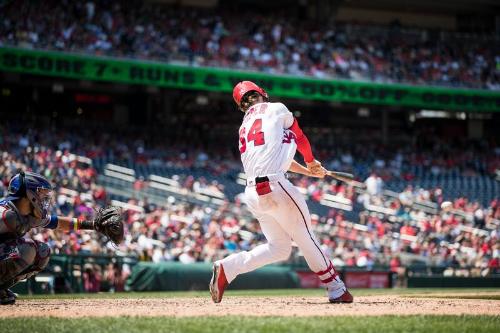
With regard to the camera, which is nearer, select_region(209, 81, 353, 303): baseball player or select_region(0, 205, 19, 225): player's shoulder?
select_region(0, 205, 19, 225): player's shoulder

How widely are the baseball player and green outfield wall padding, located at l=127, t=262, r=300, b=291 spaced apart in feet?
28.8

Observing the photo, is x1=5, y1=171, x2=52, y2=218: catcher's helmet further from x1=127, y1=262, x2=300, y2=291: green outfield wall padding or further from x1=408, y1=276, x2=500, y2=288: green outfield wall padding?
x1=408, y1=276, x2=500, y2=288: green outfield wall padding

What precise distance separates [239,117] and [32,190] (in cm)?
2439

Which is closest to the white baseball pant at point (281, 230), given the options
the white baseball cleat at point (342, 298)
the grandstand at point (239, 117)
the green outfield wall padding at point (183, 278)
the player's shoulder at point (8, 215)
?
the white baseball cleat at point (342, 298)

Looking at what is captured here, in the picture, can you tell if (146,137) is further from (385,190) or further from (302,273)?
(302,273)

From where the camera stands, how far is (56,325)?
21.1 feet

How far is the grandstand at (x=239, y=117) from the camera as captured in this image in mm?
21875

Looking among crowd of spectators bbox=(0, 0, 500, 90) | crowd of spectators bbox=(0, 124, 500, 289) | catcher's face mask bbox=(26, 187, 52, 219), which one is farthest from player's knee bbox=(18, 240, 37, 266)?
crowd of spectators bbox=(0, 0, 500, 90)

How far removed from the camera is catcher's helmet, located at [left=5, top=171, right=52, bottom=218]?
8039mm

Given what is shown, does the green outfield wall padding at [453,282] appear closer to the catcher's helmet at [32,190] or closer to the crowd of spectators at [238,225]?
the crowd of spectators at [238,225]

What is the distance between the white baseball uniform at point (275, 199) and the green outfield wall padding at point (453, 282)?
41.4 feet

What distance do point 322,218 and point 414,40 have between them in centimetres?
1416

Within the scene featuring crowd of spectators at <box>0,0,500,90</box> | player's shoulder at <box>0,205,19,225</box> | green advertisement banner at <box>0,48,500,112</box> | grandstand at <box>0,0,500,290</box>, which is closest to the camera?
player's shoulder at <box>0,205,19,225</box>

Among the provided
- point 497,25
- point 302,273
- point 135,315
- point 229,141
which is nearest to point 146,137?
point 229,141
